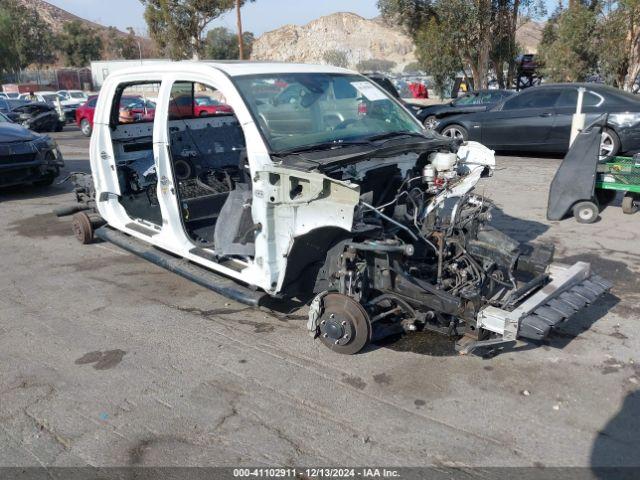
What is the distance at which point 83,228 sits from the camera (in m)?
6.80

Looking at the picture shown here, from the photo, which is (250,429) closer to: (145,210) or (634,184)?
(145,210)

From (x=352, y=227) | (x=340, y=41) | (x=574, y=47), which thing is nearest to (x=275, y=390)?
(x=352, y=227)

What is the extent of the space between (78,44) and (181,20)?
30.3 metres

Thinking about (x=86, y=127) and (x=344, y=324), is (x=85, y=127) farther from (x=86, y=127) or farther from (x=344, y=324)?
(x=344, y=324)

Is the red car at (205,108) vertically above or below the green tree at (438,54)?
below

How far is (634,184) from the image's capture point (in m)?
7.00

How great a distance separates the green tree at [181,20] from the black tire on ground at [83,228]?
33.7m

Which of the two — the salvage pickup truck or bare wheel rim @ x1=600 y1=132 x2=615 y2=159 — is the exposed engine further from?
bare wheel rim @ x1=600 y1=132 x2=615 y2=159

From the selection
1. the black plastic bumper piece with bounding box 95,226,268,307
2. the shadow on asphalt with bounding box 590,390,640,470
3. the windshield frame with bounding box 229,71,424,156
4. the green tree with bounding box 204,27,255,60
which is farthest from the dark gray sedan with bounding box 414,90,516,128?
the green tree with bounding box 204,27,255,60

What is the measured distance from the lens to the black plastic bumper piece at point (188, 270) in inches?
173

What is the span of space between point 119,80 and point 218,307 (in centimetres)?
252

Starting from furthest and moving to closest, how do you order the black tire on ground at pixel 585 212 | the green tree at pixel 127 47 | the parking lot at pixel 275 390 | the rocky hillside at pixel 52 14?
the rocky hillside at pixel 52 14, the green tree at pixel 127 47, the black tire on ground at pixel 585 212, the parking lot at pixel 275 390

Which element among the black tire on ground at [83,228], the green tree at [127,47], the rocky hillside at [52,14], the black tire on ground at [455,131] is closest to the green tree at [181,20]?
the black tire on ground at [455,131]

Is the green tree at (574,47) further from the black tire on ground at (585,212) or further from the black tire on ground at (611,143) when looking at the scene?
the black tire on ground at (585,212)
